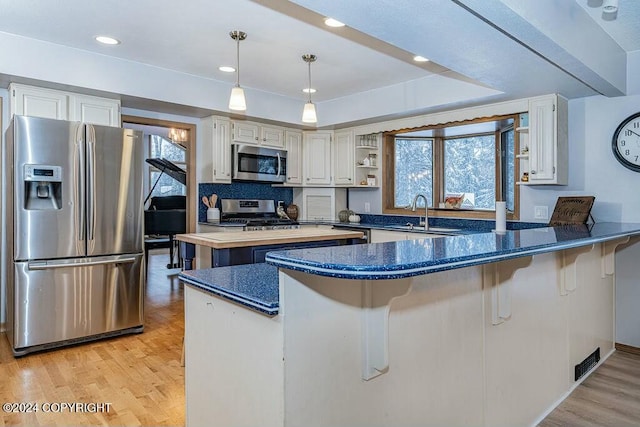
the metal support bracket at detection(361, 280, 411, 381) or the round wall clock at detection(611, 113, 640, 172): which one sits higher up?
the round wall clock at detection(611, 113, 640, 172)

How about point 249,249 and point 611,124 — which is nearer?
point 249,249

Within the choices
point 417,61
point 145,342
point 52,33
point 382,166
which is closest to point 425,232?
point 382,166

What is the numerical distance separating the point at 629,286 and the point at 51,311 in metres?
4.57

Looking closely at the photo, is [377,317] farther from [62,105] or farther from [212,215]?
[212,215]

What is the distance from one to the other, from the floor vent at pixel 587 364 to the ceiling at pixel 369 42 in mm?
1921

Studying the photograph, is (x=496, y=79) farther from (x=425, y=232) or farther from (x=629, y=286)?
(x=629, y=286)

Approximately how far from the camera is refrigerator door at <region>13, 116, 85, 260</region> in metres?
3.01

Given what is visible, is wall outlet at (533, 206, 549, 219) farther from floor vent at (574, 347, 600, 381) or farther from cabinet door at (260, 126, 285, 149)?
cabinet door at (260, 126, 285, 149)

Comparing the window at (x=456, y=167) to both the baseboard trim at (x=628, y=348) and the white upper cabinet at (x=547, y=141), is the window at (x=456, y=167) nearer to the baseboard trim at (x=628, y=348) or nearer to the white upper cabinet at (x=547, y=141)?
the white upper cabinet at (x=547, y=141)

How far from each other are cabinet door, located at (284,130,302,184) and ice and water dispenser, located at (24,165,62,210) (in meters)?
2.63

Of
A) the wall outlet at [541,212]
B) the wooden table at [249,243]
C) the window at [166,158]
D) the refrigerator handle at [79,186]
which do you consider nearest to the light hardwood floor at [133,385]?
the wooden table at [249,243]

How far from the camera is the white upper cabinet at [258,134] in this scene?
4.73 meters

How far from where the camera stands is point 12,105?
3.25 m

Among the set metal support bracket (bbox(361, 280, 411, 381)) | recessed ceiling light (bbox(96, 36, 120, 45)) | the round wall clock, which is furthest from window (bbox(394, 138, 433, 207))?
metal support bracket (bbox(361, 280, 411, 381))
